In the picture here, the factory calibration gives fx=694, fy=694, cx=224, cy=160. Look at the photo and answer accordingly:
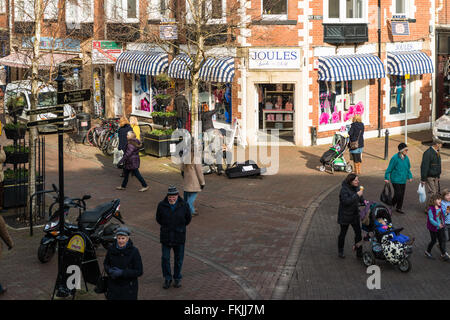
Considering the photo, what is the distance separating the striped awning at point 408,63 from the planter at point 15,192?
50.7 feet

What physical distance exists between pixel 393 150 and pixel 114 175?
9.71 meters

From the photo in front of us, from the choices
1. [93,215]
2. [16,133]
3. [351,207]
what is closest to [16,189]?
[16,133]

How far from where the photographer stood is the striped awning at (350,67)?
78.8ft

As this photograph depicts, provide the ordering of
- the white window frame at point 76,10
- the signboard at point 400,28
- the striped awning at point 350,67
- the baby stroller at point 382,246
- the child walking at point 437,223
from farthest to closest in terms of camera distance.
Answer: the signboard at point 400,28
the striped awning at point 350,67
the white window frame at point 76,10
the child walking at point 437,223
the baby stroller at point 382,246

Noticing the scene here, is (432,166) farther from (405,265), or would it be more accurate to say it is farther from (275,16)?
(275,16)

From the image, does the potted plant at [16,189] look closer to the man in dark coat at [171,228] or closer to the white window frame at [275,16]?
the man in dark coat at [171,228]

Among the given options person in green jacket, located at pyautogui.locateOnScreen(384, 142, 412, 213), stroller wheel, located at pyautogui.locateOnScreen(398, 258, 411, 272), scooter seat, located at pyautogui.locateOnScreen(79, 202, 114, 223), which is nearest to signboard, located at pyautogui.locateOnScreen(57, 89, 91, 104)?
scooter seat, located at pyautogui.locateOnScreen(79, 202, 114, 223)

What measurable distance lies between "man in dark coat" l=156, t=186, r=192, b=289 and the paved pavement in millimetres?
297

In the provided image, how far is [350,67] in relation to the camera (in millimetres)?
24484

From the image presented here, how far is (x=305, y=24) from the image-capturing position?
934 inches

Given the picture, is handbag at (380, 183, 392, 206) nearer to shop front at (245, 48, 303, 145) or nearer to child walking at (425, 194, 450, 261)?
child walking at (425, 194, 450, 261)

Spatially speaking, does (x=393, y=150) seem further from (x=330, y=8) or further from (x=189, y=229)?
(x=189, y=229)

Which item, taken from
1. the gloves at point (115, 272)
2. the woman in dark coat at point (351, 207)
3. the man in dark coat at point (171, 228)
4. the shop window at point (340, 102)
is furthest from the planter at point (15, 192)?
the shop window at point (340, 102)

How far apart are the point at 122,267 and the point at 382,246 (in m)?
4.90
